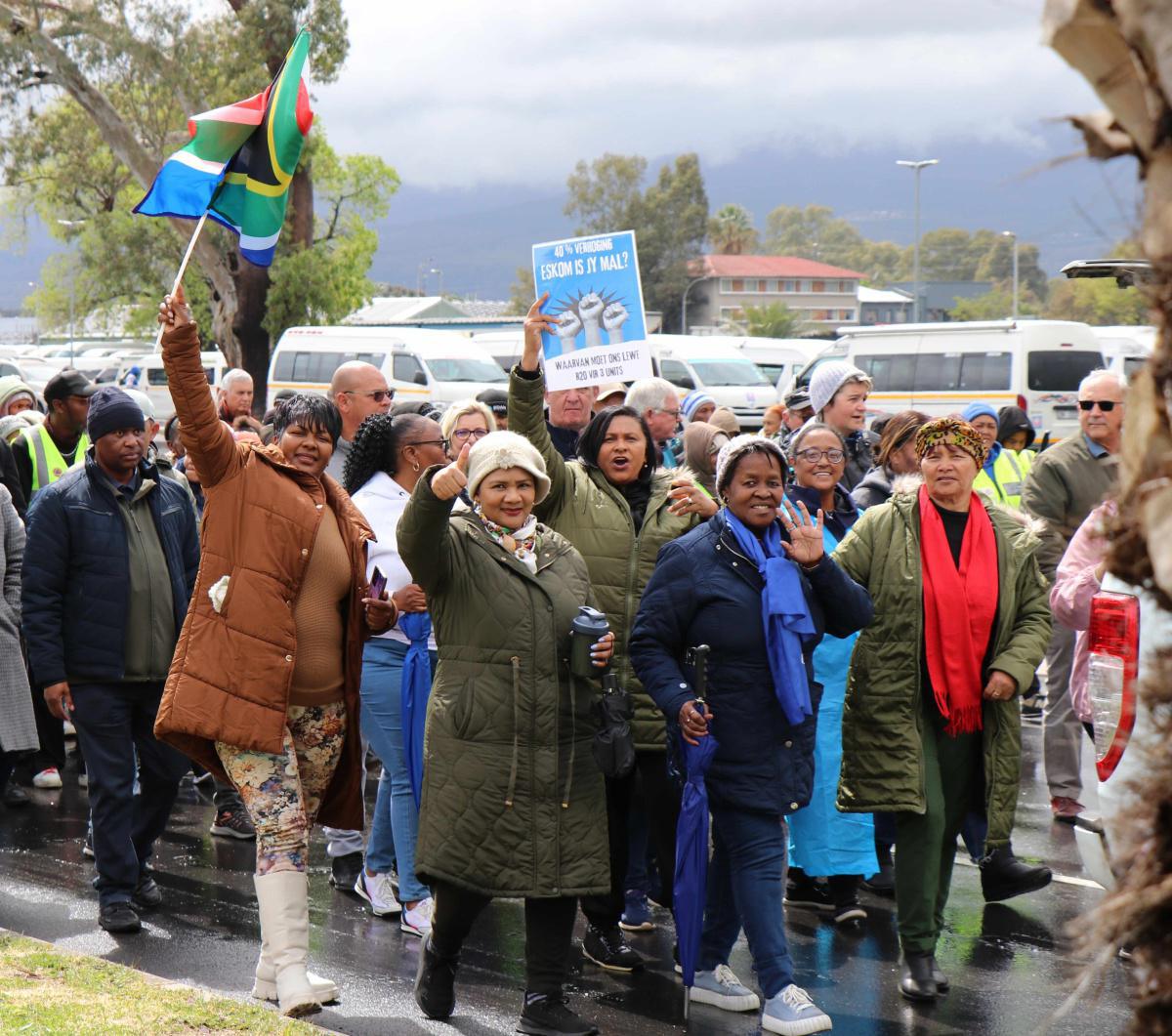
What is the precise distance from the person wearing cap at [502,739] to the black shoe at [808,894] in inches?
78.6

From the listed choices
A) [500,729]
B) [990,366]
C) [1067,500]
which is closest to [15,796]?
[500,729]

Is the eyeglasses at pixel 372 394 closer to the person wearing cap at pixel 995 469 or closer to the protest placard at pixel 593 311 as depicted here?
the protest placard at pixel 593 311

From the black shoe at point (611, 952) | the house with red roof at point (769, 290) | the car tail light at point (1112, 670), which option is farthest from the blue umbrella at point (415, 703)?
the house with red roof at point (769, 290)

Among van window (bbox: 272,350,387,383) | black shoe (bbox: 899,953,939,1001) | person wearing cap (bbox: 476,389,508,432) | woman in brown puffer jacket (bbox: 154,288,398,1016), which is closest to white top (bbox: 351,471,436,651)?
woman in brown puffer jacket (bbox: 154,288,398,1016)

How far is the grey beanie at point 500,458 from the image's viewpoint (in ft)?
17.6

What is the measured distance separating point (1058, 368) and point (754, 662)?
24.1 metres

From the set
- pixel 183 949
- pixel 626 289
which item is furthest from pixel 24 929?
pixel 626 289

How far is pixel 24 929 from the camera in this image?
6.44 m

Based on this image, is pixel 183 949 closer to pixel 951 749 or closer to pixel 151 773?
pixel 151 773

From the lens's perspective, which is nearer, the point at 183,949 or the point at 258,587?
the point at 258,587

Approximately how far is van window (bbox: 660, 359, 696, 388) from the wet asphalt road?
100 feet

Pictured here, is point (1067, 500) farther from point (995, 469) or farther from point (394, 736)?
point (394, 736)

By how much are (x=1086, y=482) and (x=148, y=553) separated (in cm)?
497

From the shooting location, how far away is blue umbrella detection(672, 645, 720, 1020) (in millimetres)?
5422
